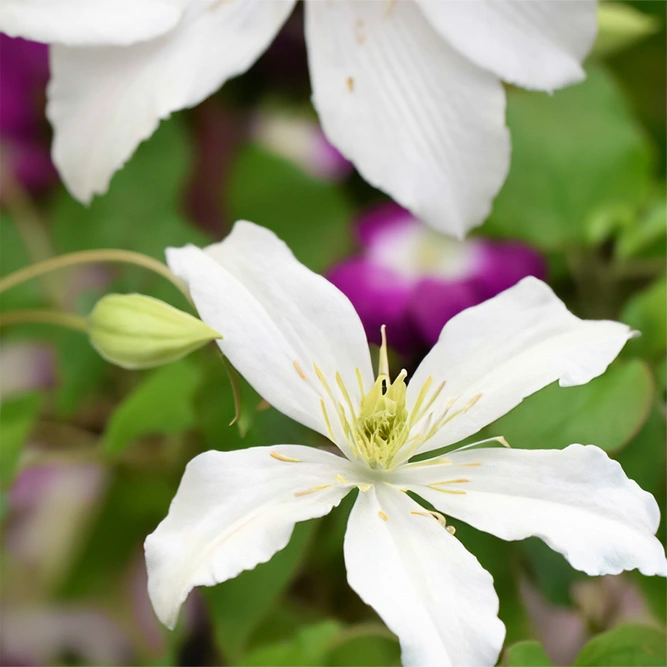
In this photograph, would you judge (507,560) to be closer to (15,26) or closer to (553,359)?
(553,359)

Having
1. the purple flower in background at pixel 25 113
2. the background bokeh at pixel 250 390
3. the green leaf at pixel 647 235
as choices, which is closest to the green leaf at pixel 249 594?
the background bokeh at pixel 250 390

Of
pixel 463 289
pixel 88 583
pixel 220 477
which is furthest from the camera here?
pixel 88 583

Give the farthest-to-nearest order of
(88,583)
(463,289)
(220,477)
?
(88,583)
(463,289)
(220,477)

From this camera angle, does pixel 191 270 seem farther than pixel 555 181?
No

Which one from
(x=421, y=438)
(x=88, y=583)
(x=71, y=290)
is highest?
(x=421, y=438)

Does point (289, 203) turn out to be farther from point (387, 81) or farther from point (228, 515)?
point (228, 515)

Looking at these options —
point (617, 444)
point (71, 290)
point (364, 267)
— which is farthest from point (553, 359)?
A: point (71, 290)

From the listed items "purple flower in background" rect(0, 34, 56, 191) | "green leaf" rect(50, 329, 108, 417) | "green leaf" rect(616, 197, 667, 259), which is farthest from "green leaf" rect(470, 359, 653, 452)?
"purple flower in background" rect(0, 34, 56, 191)
